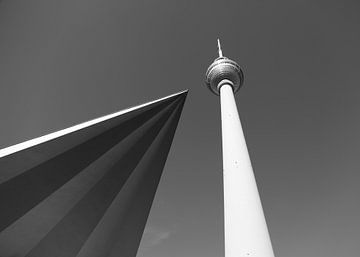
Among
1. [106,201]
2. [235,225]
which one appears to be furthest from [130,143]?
[235,225]

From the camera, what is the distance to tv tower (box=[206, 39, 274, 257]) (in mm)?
11539

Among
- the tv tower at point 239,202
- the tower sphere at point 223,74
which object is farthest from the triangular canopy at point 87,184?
the tower sphere at point 223,74

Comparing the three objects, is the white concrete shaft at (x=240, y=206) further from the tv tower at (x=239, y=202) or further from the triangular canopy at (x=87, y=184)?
the triangular canopy at (x=87, y=184)

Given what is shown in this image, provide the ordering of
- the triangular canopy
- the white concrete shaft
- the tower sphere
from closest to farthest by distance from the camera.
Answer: the white concrete shaft < the triangular canopy < the tower sphere

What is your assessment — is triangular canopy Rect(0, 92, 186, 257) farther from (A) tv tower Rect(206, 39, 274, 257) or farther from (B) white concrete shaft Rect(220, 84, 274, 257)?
(B) white concrete shaft Rect(220, 84, 274, 257)

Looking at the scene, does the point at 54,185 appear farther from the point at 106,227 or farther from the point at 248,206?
the point at 248,206

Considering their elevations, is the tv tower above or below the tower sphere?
below

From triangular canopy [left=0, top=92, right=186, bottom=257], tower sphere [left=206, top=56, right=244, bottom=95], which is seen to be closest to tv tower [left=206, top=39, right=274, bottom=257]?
triangular canopy [left=0, top=92, right=186, bottom=257]

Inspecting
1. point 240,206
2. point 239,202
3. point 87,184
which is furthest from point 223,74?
point 87,184

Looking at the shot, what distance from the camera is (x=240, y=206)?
13273 mm

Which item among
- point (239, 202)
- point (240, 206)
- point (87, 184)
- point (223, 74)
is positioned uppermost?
point (223, 74)

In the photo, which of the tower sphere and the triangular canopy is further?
the tower sphere

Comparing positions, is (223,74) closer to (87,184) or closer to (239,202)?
(239,202)

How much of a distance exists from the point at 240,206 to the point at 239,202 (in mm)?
261
